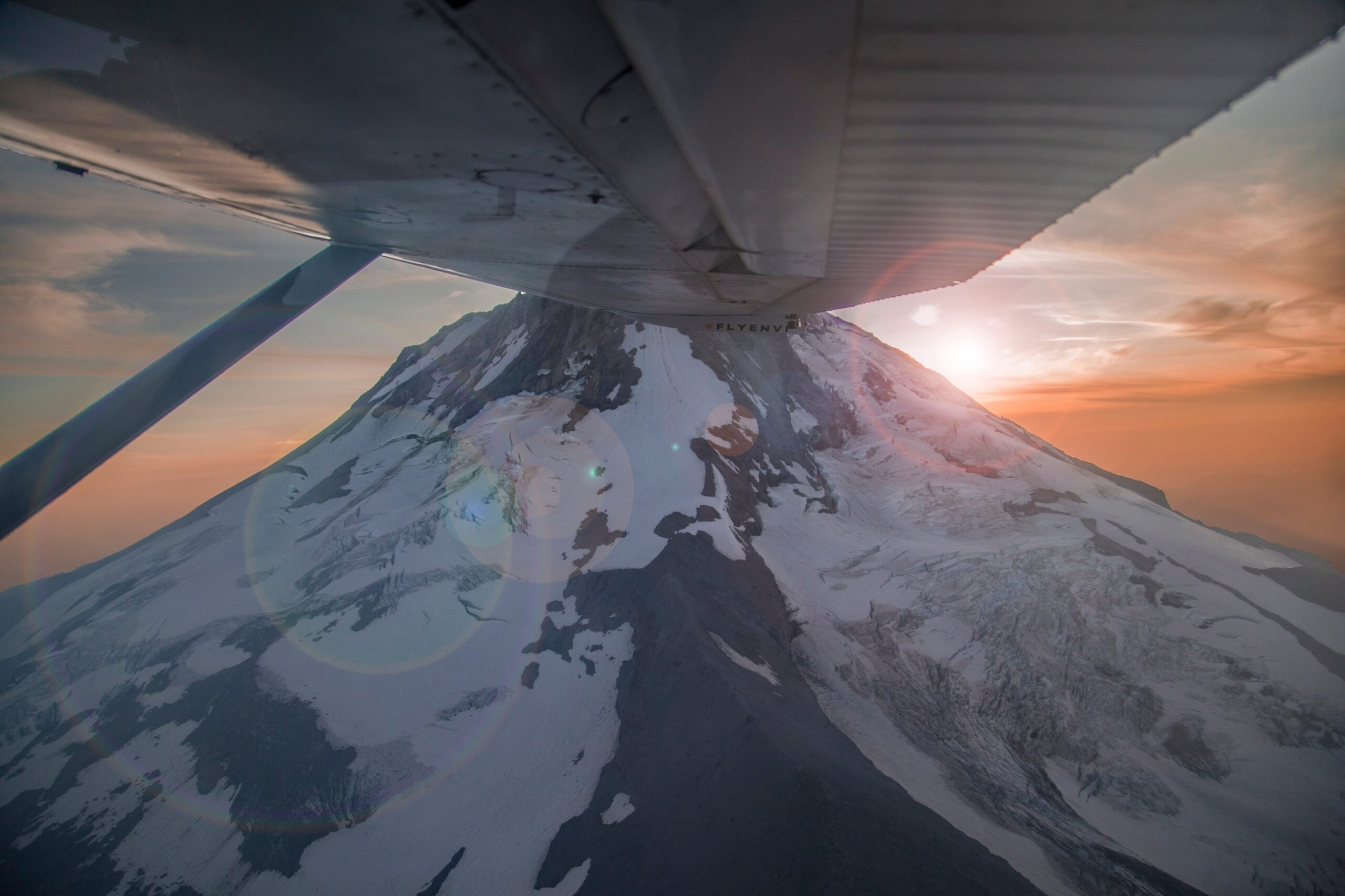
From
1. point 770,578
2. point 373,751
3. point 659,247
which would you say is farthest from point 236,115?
point 770,578

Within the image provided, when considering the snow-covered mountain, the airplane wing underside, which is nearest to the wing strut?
the airplane wing underside

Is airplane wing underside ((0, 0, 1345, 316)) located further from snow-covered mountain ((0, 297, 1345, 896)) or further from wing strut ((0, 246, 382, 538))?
snow-covered mountain ((0, 297, 1345, 896))

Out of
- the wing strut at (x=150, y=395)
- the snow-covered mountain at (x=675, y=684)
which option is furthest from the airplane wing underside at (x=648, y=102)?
the snow-covered mountain at (x=675, y=684)

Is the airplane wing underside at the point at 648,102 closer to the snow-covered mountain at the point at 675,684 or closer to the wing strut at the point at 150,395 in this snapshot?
the wing strut at the point at 150,395

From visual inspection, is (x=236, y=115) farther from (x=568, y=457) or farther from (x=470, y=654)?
(x=568, y=457)

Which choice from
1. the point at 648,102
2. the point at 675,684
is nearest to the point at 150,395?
the point at 648,102
